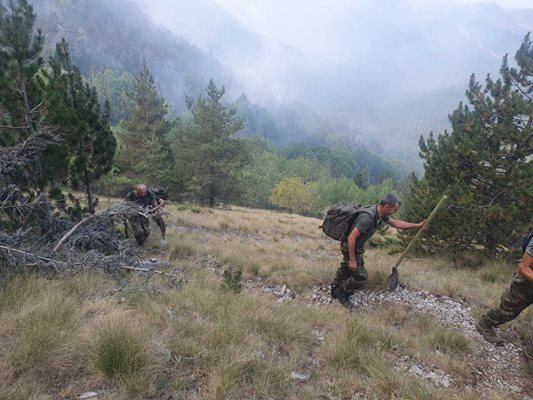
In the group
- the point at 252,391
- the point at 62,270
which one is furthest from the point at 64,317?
the point at 252,391

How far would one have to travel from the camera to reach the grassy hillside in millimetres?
2814

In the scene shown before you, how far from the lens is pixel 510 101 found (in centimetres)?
866

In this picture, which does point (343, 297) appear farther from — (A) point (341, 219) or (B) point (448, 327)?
(B) point (448, 327)

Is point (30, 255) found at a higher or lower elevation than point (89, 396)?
lower

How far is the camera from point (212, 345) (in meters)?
3.36

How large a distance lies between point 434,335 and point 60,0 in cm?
24849

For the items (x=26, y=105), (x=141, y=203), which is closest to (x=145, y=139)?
(x=141, y=203)

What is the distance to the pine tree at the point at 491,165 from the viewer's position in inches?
330

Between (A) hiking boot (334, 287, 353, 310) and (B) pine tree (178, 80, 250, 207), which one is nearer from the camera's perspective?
(A) hiking boot (334, 287, 353, 310)

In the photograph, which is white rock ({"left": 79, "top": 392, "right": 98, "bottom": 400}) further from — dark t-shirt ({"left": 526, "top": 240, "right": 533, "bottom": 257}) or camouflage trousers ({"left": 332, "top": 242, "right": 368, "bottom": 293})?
dark t-shirt ({"left": 526, "top": 240, "right": 533, "bottom": 257})

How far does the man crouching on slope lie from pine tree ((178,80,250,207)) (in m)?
21.1

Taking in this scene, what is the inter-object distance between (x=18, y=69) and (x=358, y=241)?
7484mm

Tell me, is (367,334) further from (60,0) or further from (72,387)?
(60,0)

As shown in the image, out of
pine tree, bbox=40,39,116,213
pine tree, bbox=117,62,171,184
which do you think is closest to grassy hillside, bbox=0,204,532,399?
pine tree, bbox=40,39,116,213
